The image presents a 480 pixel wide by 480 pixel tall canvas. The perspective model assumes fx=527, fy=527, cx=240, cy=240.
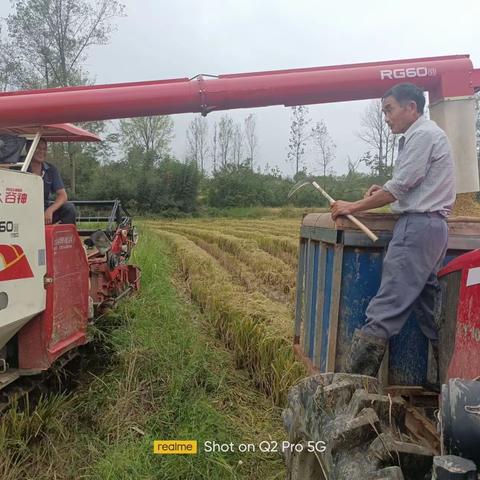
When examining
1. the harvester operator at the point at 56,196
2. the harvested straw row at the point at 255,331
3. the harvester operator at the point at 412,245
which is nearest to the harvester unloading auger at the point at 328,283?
the harvester operator at the point at 412,245

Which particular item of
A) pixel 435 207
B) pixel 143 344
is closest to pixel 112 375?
pixel 143 344

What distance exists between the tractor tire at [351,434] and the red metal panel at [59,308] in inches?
72.9

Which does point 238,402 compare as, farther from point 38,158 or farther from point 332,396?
point 38,158

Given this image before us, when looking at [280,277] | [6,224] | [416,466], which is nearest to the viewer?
[416,466]

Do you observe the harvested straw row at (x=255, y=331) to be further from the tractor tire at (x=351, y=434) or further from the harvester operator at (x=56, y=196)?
the harvester operator at (x=56, y=196)

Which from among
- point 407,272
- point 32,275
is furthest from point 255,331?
point 407,272

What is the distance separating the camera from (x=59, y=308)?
149 inches

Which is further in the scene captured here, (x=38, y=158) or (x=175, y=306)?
(x=175, y=306)

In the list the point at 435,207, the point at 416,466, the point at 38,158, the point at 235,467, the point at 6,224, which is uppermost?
the point at 38,158

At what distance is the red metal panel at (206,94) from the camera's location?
3.48 meters

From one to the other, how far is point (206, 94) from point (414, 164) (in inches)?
63.7

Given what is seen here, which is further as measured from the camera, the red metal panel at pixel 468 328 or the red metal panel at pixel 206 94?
the red metal panel at pixel 206 94

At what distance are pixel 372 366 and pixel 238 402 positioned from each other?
78.4 inches

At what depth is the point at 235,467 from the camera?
327cm
